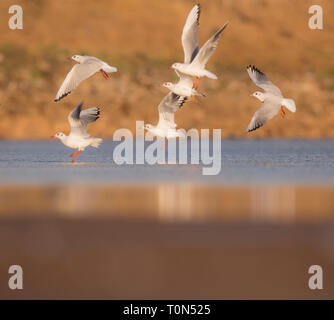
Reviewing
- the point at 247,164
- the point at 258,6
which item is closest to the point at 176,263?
the point at 247,164

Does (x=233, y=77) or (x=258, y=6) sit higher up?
(x=258, y=6)

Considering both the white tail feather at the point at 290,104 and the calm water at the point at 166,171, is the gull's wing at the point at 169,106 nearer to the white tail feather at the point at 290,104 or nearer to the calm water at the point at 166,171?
A: the calm water at the point at 166,171

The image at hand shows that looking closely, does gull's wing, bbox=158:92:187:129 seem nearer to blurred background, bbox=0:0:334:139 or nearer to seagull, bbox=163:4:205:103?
seagull, bbox=163:4:205:103

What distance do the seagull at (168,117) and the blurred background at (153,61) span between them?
92.7ft

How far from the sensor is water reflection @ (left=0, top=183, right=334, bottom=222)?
13898 mm

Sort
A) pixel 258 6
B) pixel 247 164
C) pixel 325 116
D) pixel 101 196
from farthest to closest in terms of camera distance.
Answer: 1. pixel 258 6
2. pixel 325 116
3. pixel 247 164
4. pixel 101 196

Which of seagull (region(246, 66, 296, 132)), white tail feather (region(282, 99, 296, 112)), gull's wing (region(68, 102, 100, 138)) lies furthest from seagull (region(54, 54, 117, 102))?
white tail feather (region(282, 99, 296, 112))

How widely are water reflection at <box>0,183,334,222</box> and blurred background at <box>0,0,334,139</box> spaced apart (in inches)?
1340

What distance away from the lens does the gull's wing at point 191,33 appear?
21547 millimetres

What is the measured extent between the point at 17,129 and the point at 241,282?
44066mm

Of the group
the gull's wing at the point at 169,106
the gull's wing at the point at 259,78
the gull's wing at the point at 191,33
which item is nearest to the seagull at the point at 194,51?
the gull's wing at the point at 191,33

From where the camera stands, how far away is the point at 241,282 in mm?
8914
